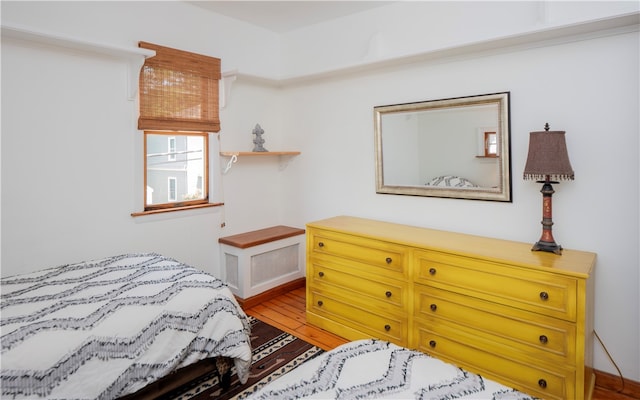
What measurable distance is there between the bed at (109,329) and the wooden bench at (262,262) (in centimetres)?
101

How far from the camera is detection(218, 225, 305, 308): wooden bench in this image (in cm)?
339

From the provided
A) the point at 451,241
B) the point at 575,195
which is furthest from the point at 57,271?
the point at 575,195

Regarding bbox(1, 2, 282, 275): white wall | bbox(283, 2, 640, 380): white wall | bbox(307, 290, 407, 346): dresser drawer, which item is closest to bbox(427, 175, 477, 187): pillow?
bbox(283, 2, 640, 380): white wall

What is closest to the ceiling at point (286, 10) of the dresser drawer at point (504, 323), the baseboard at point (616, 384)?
the dresser drawer at point (504, 323)

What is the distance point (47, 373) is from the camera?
1.54 meters

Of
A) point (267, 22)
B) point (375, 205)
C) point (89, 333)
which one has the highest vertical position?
point (267, 22)

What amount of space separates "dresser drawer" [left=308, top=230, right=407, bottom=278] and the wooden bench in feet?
2.18

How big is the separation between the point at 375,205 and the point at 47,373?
2503 millimetres

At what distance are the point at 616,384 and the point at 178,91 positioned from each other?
12.0 ft

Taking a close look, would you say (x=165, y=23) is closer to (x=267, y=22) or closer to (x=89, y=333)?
(x=267, y=22)

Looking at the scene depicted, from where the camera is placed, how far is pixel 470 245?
2428 mm

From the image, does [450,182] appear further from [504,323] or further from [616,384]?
[616,384]

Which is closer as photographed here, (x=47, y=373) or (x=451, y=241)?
(x=47, y=373)

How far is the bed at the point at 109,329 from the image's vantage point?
156 centimetres
